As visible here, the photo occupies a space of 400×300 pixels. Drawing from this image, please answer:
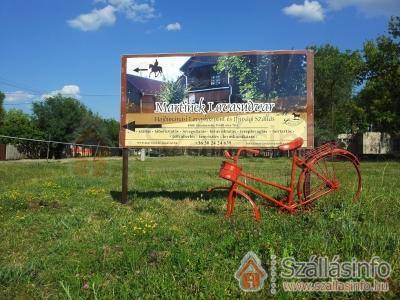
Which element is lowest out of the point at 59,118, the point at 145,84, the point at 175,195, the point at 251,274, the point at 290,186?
the point at 251,274

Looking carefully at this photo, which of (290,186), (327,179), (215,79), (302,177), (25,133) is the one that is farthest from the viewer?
(25,133)

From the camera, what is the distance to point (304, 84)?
9164 mm

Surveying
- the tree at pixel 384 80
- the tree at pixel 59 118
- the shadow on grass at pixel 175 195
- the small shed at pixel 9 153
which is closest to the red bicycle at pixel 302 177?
the shadow on grass at pixel 175 195

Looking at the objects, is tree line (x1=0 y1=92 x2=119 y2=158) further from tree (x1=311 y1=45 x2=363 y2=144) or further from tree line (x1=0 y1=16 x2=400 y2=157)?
tree (x1=311 y1=45 x2=363 y2=144)

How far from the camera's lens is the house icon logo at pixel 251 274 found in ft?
15.0

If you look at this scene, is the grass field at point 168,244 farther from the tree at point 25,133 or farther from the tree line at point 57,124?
the tree line at point 57,124

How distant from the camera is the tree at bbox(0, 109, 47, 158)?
56.8 m

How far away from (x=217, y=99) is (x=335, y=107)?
59871mm

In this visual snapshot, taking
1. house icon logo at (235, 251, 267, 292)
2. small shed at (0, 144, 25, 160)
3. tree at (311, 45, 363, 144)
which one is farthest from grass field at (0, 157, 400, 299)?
tree at (311, 45, 363, 144)

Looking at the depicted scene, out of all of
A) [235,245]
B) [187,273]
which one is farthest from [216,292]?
[235,245]

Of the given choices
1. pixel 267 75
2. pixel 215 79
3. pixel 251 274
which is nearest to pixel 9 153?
pixel 215 79

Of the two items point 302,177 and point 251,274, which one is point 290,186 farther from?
point 251,274

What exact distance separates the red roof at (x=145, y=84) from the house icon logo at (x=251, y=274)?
5.28 meters

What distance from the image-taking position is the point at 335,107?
66.4 m
